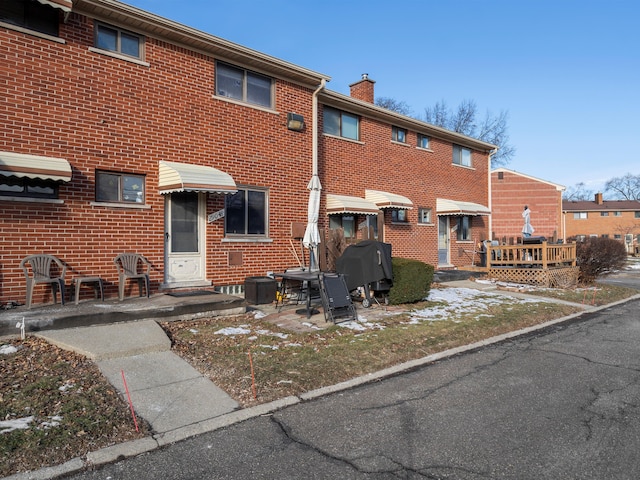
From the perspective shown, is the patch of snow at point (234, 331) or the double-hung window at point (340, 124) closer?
the patch of snow at point (234, 331)

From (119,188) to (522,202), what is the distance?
1309 inches

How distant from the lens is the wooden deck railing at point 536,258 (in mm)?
14594

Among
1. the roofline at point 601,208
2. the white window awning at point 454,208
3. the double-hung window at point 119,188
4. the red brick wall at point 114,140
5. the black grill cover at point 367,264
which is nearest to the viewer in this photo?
the red brick wall at point 114,140

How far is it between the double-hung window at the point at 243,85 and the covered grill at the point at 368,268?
4.60 metres

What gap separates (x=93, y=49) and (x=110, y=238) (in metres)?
3.67

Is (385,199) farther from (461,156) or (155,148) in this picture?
(155,148)

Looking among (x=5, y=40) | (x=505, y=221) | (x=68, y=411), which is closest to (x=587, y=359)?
(x=68, y=411)

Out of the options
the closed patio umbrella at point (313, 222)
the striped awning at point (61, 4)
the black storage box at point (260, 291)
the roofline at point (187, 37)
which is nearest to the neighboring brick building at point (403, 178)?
the roofline at point (187, 37)

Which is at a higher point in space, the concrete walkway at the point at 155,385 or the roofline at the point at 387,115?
the roofline at the point at 387,115

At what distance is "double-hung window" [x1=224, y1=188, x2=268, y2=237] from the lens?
10.3 m

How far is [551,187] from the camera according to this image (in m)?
34.5

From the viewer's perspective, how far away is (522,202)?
34938 mm

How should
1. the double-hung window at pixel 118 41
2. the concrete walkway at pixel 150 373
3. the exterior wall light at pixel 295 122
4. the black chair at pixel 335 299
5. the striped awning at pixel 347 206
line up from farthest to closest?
1. the striped awning at pixel 347 206
2. the exterior wall light at pixel 295 122
3. the double-hung window at pixel 118 41
4. the black chair at pixel 335 299
5. the concrete walkway at pixel 150 373

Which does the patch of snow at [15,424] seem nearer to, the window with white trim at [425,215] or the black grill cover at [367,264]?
the black grill cover at [367,264]
